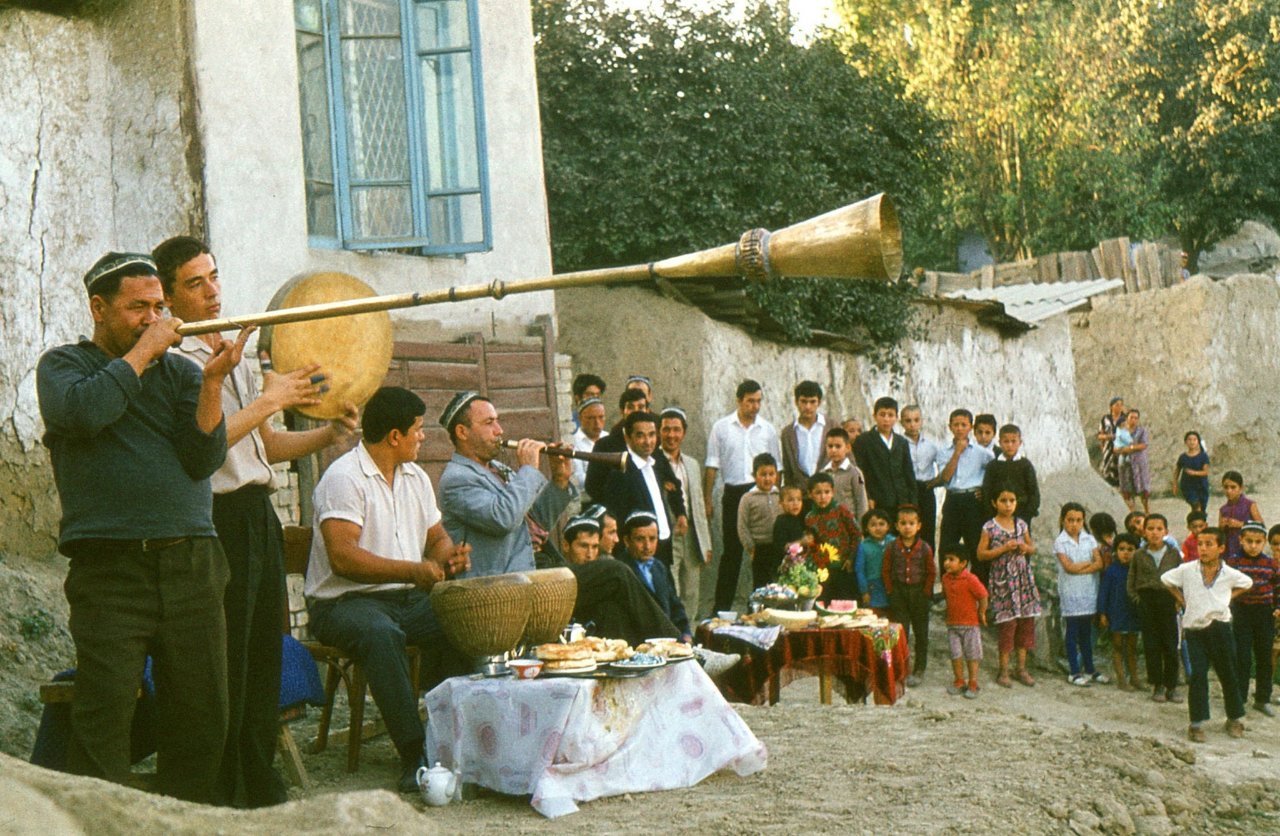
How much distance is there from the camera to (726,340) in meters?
13.0

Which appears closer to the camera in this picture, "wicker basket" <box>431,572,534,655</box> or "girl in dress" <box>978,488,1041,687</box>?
"wicker basket" <box>431,572,534,655</box>

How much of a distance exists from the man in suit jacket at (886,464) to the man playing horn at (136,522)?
714 cm

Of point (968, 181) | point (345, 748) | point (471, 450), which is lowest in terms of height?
point (345, 748)

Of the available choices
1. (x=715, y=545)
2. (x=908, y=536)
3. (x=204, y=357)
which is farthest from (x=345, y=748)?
(x=715, y=545)

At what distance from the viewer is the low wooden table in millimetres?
8266

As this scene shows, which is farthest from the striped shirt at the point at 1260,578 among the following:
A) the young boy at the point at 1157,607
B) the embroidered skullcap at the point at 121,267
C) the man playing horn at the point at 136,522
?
the embroidered skullcap at the point at 121,267

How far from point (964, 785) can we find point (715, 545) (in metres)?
5.64

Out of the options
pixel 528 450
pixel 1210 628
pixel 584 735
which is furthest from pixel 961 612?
pixel 584 735

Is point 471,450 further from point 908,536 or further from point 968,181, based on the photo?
point 968,181

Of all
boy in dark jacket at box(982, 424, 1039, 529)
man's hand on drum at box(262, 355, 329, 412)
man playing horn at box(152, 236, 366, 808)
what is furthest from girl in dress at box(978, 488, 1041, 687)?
man's hand on drum at box(262, 355, 329, 412)

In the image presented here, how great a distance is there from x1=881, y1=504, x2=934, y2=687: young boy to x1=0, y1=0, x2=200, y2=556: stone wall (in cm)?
448

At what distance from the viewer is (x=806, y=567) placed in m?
8.83

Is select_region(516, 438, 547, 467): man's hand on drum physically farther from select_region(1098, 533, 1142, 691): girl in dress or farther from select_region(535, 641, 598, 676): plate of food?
select_region(1098, 533, 1142, 691): girl in dress

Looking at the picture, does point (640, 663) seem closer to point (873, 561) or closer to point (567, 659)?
point (567, 659)
